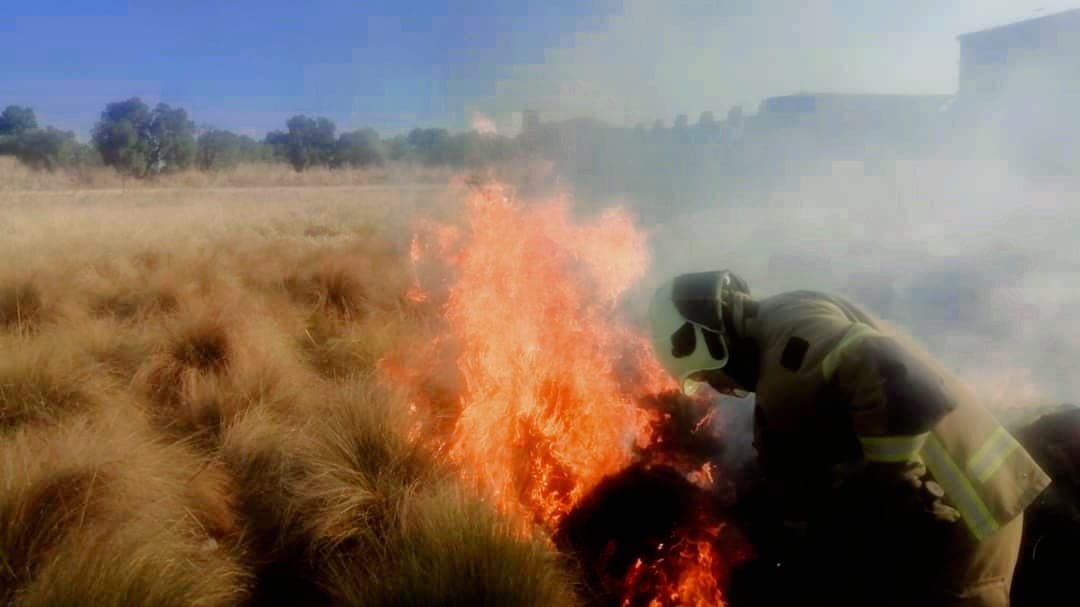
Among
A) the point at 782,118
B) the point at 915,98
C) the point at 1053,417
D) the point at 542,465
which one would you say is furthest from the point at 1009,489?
the point at 915,98

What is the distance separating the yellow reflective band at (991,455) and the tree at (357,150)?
26.4 metres

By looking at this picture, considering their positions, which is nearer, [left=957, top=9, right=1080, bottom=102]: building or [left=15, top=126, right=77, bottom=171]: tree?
[left=957, top=9, right=1080, bottom=102]: building

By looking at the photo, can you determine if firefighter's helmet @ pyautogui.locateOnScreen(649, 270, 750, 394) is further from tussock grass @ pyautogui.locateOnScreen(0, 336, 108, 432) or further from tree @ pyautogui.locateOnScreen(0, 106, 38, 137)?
tree @ pyautogui.locateOnScreen(0, 106, 38, 137)

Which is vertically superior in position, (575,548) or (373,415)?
(373,415)

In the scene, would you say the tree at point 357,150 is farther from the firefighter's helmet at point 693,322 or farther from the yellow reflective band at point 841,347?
the yellow reflective band at point 841,347

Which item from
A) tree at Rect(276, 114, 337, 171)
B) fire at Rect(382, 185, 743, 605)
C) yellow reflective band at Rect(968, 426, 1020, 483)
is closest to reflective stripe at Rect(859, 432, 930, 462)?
yellow reflective band at Rect(968, 426, 1020, 483)

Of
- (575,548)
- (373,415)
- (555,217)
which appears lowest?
(575,548)

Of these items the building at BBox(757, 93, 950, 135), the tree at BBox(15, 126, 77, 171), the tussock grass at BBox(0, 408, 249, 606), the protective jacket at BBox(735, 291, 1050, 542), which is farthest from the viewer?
the tree at BBox(15, 126, 77, 171)

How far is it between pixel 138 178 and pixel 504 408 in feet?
87.9

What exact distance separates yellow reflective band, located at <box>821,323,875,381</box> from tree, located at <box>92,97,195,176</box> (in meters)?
30.4

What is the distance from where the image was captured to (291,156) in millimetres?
32188

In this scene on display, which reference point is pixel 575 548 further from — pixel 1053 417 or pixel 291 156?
pixel 291 156

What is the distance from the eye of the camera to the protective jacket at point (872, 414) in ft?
7.44

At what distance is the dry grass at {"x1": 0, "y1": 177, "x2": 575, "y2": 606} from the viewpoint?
2.98 meters
